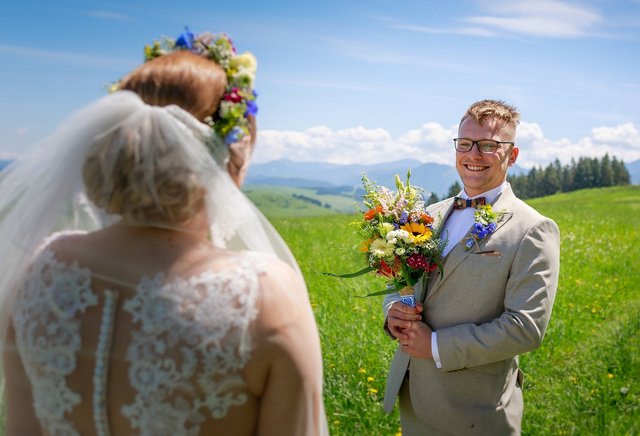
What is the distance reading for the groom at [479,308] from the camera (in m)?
3.38

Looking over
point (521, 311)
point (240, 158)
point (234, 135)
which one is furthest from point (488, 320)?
point (234, 135)

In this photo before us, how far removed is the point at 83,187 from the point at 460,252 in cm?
227

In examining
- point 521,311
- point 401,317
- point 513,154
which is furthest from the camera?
point 513,154

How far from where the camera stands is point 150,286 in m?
1.82

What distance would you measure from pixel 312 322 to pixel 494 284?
1875 mm

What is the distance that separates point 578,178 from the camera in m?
102

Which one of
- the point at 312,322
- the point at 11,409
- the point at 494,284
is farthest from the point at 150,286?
the point at 494,284

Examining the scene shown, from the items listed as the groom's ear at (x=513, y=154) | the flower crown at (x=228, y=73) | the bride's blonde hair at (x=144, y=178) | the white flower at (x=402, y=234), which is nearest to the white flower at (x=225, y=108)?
the flower crown at (x=228, y=73)

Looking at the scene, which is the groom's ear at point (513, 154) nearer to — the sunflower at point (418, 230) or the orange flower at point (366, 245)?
the sunflower at point (418, 230)

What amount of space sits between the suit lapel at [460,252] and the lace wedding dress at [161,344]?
2.00 meters

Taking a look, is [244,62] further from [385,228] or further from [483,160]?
[483,160]

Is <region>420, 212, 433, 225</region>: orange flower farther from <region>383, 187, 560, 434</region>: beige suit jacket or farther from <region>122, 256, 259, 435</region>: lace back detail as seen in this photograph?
<region>122, 256, 259, 435</region>: lace back detail

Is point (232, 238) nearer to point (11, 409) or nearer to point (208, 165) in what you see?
point (208, 165)

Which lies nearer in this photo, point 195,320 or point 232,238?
point 195,320
